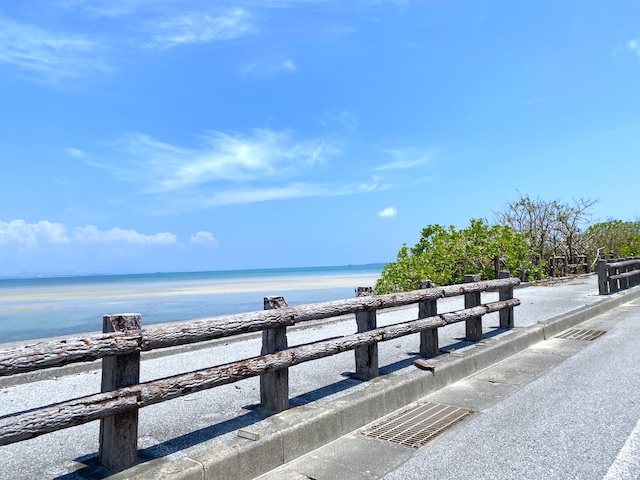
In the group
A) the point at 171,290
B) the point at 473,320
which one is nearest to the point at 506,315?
the point at 473,320

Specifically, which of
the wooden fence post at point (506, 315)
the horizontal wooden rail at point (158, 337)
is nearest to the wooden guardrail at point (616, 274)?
the wooden fence post at point (506, 315)

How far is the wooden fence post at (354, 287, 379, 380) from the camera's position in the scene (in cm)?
541

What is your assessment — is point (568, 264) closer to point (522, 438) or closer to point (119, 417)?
point (522, 438)

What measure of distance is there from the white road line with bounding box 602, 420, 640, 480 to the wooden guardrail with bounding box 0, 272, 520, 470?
2364 mm

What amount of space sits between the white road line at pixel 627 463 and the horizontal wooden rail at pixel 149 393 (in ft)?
7.76

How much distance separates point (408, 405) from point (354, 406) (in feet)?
3.27

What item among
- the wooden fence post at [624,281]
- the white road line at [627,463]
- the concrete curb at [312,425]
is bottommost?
the white road line at [627,463]

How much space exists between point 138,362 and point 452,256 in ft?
55.4

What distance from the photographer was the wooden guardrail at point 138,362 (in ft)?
9.36

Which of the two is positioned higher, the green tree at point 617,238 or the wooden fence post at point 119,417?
the green tree at point 617,238

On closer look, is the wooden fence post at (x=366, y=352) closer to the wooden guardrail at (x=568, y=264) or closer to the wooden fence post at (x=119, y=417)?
the wooden fence post at (x=119, y=417)

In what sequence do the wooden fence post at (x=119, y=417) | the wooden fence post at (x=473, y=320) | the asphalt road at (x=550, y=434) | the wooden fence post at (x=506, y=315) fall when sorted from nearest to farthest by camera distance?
1. the wooden fence post at (x=119, y=417)
2. the asphalt road at (x=550, y=434)
3. the wooden fence post at (x=473, y=320)
4. the wooden fence post at (x=506, y=315)

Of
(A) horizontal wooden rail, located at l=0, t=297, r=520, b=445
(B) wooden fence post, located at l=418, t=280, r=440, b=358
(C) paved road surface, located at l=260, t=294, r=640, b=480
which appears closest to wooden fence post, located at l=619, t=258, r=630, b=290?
(C) paved road surface, located at l=260, t=294, r=640, b=480

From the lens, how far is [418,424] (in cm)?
464
